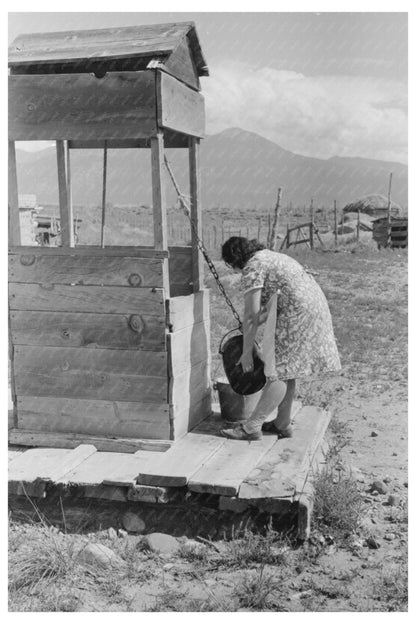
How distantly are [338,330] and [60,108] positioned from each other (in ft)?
23.2

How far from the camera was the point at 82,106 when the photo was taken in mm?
4832

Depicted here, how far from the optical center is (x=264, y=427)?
539 centimetres

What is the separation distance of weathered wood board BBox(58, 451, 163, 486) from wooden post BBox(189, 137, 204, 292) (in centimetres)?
160

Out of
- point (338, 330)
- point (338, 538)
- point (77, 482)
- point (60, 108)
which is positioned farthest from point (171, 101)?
point (338, 330)

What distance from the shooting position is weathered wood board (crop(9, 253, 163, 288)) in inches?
193

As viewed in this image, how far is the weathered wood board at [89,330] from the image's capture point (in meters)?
4.92

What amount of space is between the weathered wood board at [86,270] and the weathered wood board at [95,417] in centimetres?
91

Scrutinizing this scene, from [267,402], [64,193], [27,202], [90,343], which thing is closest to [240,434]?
[267,402]

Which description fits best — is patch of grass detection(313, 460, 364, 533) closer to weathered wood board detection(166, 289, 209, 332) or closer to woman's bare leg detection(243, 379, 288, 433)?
woman's bare leg detection(243, 379, 288, 433)

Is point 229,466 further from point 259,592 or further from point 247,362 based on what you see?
point 259,592

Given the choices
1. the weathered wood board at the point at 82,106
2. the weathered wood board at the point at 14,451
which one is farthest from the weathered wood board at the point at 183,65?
the weathered wood board at the point at 14,451

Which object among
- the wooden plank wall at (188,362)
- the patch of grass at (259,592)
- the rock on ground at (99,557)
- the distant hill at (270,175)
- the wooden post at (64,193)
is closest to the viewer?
the patch of grass at (259,592)

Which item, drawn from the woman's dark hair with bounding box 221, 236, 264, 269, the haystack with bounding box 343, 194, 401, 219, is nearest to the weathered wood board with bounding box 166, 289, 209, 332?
the woman's dark hair with bounding box 221, 236, 264, 269

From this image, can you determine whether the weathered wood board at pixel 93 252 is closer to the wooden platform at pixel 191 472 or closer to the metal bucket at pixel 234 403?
the metal bucket at pixel 234 403
